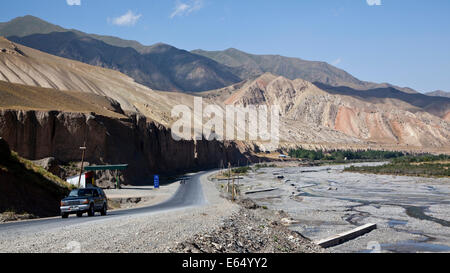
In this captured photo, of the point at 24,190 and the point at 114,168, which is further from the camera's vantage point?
the point at 114,168

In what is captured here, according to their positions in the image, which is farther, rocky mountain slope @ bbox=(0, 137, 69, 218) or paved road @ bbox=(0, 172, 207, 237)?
rocky mountain slope @ bbox=(0, 137, 69, 218)

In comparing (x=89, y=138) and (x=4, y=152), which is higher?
(x=89, y=138)

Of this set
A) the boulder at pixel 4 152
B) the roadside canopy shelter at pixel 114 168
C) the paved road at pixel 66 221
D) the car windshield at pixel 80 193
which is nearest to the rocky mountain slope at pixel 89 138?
the roadside canopy shelter at pixel 114 168

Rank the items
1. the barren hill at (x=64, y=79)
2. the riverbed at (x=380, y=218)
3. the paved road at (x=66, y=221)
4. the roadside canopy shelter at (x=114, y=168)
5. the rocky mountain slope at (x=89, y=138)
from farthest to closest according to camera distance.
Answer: the barren hill at (x=64, y=79) < the roadside canopy shelter at (x=114, y=168) < the rocky mountain slope at (x=89, y=138) < the riverbed at (x=380, y=218) < the paved road at (x=66, y=221)

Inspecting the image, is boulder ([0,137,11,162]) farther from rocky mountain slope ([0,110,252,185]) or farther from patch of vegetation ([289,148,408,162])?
patch of vegetation ([289,148,408,162])

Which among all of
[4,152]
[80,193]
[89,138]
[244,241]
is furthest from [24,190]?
[89,138]

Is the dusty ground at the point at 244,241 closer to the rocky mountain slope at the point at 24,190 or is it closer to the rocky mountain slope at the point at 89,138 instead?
the rocky mountain slope at the point at 24,190

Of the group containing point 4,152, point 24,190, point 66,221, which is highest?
point 4,152

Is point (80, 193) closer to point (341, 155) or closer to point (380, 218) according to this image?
point (380, 218)

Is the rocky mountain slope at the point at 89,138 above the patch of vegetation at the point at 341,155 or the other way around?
above

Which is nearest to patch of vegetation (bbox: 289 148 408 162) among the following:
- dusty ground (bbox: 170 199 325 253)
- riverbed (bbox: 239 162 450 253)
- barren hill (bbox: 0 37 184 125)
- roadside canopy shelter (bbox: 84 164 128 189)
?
barren hill (bbox: 0 37 184 125)

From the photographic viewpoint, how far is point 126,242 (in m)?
12.8

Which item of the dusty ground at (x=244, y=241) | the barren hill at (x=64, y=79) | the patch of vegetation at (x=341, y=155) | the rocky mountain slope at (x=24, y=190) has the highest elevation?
the barren hill at (x=64, y=79)

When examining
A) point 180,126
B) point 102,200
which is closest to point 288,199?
point 102,200
